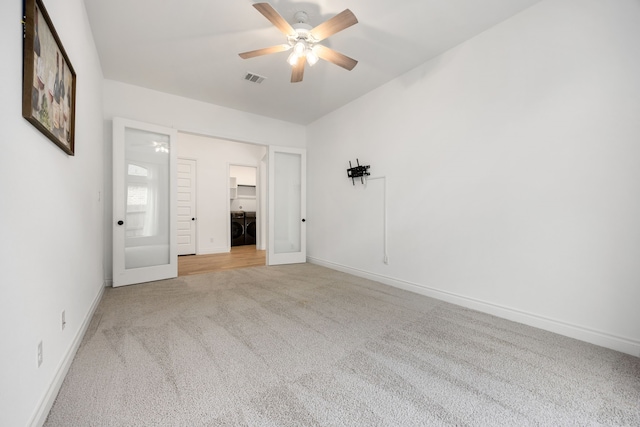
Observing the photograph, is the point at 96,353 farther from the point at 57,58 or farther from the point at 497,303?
the point at 497,303

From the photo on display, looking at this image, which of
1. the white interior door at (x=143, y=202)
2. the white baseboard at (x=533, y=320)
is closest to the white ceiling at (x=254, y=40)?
the white interior door at (x=143, y=202)

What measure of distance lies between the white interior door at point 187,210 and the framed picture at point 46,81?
178 inches

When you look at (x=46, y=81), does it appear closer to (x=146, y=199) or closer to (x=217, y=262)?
(x=146, y=199)

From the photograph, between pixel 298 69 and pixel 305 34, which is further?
pixel 298 69

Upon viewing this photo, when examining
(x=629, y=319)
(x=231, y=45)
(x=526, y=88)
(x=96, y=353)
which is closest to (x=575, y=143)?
(x=526, y=88)

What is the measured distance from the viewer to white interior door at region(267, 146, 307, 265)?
498cm

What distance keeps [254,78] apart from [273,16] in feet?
5.16

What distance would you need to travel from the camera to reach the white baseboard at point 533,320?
74.8 inches

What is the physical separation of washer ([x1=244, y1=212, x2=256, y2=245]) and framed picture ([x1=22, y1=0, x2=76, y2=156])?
605 cm

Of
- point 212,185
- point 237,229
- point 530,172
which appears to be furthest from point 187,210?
point 530,172

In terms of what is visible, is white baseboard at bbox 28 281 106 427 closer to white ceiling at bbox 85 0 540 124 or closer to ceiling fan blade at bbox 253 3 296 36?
ceiling fan blade at bbox 253 3 296 36

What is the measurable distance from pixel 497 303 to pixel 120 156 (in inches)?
188

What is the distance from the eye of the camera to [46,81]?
4.45ft

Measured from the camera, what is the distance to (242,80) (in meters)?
3.60
